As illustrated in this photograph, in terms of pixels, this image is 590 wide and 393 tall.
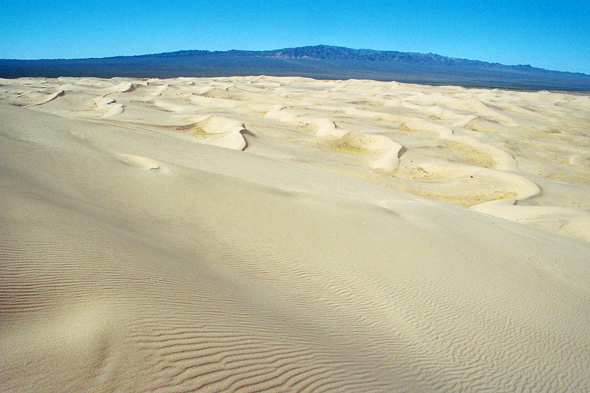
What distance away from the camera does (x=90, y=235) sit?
370cm

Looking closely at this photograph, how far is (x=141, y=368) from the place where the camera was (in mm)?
2064

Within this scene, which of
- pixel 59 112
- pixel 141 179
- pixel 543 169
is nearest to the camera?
pixel 141 179

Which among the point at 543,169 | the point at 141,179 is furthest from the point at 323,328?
the point at 543,169

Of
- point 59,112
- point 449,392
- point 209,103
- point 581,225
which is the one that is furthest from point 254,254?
point 209,103

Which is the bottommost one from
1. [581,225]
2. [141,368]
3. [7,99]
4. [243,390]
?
[581,225]

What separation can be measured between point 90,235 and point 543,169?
1602cm

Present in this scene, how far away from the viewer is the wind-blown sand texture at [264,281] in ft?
7.37

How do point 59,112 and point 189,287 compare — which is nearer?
point 189,287

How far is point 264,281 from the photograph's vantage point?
13.4 ft

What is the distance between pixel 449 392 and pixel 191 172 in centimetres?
596

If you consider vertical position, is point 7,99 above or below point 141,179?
above

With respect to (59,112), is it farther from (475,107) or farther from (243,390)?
(475,107)

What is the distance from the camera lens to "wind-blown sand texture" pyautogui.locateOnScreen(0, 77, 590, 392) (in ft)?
7.37

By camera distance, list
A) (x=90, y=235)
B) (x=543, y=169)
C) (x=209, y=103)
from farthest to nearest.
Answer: (x=209, y=103)
(x=543, y=169)
(x=90, y=235)
